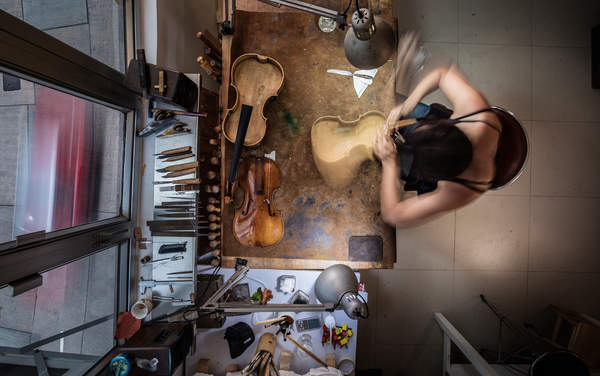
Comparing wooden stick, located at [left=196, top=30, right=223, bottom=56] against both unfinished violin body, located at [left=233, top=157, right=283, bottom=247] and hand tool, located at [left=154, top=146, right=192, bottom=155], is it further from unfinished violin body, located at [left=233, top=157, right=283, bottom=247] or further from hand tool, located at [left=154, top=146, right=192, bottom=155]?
unfinished violin body, located at [left=233, top=157, right=283, bottom=247]

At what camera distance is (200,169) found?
294 cm

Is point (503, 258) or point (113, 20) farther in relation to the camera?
point (503, 258)

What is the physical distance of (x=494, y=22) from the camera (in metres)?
4.02

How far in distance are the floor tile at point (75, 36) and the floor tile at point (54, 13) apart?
0.11ft

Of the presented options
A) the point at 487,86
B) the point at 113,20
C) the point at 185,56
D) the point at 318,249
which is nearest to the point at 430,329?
the point at 318,249

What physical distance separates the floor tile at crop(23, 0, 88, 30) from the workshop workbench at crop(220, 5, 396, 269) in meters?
1.31

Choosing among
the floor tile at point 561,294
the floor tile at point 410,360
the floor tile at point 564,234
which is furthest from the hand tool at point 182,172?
the floor tile at point 561,294

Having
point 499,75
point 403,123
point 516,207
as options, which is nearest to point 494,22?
point 499,75

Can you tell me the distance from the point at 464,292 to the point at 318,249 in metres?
2.78

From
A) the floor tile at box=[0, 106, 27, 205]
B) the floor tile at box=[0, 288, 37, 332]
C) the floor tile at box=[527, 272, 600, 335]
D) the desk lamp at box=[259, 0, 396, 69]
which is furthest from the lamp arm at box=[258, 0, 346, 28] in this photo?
the floor tile at box=[527, 272, 600, 335]

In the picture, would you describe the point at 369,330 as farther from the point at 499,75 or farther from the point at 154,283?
the point at 499,75

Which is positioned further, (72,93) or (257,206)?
(257,206)

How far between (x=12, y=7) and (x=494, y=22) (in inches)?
224

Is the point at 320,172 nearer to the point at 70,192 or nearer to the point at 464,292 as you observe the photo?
the point at 70,192
